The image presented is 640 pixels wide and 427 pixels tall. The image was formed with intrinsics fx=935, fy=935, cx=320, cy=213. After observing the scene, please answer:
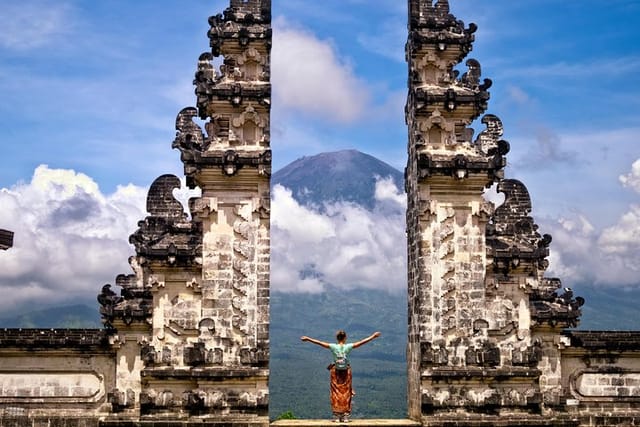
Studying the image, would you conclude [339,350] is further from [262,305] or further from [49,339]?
[49,339]

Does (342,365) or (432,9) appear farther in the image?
(432,9)

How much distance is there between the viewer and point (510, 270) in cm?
2284

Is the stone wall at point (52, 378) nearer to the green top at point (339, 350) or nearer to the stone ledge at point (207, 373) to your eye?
the stone ledge at point (207, 373)

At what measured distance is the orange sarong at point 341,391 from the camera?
2139cm

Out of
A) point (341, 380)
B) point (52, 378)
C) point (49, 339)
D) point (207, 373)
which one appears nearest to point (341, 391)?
point (341, 380)

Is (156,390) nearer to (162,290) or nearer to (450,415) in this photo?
(162,290)

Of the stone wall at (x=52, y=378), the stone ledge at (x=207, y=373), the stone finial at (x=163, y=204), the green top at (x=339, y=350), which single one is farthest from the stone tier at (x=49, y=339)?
the green top at (x=339, y=350)

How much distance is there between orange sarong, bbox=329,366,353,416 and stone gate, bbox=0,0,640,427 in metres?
1.53

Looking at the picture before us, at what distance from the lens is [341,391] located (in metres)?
21.4

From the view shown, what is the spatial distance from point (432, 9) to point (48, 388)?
13185 mm

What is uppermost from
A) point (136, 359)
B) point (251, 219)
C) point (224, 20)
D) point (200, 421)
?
point (224, 20)

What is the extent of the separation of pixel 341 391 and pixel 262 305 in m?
2.71

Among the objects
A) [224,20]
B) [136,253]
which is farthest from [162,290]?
[224,20]

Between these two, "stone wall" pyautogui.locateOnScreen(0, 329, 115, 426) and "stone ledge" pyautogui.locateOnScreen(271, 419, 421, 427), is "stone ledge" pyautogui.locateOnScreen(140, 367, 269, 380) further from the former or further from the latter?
"stone wall" pyautogui.locateOnScreen(0, 329, 115, 426)
